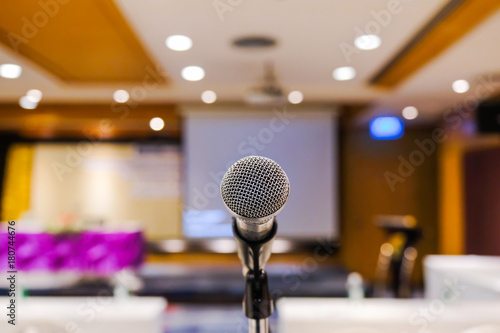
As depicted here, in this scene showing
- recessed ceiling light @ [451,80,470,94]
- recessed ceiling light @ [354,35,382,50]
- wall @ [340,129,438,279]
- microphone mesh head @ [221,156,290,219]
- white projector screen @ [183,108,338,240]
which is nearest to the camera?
microphone mesh head @ [221,156,290,219]

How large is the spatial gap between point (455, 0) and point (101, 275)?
5299 mm

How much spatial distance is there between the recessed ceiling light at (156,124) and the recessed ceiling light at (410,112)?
12.2ft

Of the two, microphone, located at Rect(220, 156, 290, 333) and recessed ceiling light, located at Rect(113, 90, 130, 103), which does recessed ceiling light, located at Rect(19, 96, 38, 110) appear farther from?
microphone, located at Rect(220, 156, 290, 333)

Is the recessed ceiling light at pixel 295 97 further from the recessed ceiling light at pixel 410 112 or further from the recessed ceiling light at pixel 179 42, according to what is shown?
the recessed ceiling light at pixel 179 42

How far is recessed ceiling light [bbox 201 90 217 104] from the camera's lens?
257 inches

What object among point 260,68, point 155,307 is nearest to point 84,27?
point 260,68

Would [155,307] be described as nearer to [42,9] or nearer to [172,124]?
[42,9]

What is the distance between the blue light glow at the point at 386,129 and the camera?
831cm

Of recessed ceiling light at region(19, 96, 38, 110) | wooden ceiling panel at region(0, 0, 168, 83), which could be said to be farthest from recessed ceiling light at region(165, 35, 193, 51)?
recessed ceiling light at region(19, 96, 38, 110)

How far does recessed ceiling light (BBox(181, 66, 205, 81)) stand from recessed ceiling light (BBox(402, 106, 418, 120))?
3236mm

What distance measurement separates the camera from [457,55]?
438 centimetres

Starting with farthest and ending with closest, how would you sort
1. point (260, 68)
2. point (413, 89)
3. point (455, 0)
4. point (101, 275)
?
point (101, 275) → point (413, 89) → point (260, 68) → point (455, 0)

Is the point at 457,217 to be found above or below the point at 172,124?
below

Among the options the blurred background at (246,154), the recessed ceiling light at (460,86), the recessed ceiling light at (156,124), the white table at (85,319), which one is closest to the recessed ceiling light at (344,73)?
the blurred background at (246,154)
